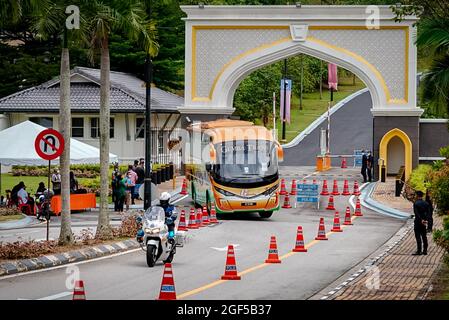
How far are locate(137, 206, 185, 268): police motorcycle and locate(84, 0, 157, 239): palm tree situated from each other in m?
4.20

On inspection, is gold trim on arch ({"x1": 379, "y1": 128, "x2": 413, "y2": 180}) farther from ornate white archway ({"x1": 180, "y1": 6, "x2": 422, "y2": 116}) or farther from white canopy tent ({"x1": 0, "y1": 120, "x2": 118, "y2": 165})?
white canopy tent ({"x1": 0, "y1": 120, "x2": 118, "y2": 165})

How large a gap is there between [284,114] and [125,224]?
136 ft

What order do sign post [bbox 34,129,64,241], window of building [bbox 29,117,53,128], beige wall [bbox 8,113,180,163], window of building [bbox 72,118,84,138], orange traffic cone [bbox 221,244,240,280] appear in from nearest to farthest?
1. orange traffic cone [bbox 221,244,240,280]
2. sign post [bbox 34,129,64,241]
3. beige wall [bbox 8,113,180,163]
4. window of building [bbox 29,117,53,128]
5. window of building [bbox 72,118,84,138]

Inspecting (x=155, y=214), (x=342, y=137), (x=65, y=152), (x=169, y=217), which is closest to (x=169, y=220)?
(x=169, y=217)

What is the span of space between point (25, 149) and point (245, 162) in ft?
25.3

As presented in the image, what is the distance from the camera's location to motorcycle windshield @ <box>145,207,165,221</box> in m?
22.0

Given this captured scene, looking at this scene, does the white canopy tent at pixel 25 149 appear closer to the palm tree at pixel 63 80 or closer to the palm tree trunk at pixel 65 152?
the palm tree at pixel 63 80

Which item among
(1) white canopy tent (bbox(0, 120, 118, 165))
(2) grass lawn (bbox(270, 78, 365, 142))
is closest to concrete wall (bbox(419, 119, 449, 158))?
(1) white canopy tent (bbox(0, 120, 118, 165))

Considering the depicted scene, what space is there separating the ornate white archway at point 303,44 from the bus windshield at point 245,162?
1541cm

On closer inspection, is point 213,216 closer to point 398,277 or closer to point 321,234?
point 321,234

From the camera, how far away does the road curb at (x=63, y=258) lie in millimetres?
21311

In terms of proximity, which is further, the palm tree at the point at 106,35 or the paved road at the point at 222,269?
the palm tree at the point at 106,35

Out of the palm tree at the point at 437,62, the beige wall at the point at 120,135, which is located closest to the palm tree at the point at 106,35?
the palm tree at the point at 437,62
